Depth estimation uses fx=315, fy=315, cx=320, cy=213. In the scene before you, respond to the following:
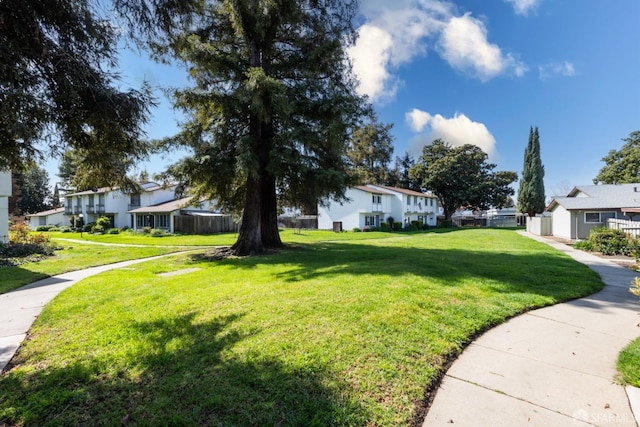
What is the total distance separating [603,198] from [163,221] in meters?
38.6

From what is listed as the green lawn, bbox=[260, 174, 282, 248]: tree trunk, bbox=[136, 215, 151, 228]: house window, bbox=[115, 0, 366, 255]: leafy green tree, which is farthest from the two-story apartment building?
the green lawn

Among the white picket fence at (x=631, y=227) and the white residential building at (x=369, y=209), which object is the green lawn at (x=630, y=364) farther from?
the white residential building at (x=369, y=209)

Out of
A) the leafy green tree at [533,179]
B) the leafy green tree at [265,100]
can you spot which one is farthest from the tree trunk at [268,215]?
the leafy green tree at [533,179]

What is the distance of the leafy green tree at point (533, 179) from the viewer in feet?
117

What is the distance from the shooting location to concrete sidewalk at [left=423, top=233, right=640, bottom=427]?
8.45 feet

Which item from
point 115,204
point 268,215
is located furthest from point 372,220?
point 115,204

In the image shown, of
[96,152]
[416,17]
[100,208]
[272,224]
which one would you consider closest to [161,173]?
[272,224]

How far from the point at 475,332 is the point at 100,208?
4384 cm

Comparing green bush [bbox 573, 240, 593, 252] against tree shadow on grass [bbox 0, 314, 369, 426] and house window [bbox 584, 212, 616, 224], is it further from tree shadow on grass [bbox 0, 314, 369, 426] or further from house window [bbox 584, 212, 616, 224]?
tree shadow on grass [bbox 0, 314, 369, 426]

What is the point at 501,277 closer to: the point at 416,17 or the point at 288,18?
the point at 416,17

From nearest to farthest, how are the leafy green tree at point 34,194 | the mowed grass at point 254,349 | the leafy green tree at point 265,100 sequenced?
the mowed grass at point 254,349 < the leafy green tree at point 265,100 < the leafy green tree at point 34,194

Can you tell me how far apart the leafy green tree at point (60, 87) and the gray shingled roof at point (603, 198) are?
26660mm

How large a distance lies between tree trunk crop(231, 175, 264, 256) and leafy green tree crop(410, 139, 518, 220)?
39947mm

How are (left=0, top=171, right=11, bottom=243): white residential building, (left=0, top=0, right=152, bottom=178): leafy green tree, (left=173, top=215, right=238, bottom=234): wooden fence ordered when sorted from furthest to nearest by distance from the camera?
(left=173, top=215, right=238, bottom=234): wooden fence < (left=0, top=171, right=11, bottom=243): white residential building < (left=0, top=0, right=152, bottom=178): leafy green tree
